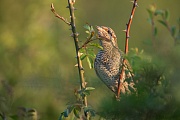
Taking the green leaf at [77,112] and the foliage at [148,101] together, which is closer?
the foliage at [148,101]

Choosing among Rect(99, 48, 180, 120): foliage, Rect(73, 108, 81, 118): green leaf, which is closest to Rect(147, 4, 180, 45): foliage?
Rect(99, 48, 180, 120): foliage

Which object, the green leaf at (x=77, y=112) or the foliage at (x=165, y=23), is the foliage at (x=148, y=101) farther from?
the green leaf at (x=77, y=112)

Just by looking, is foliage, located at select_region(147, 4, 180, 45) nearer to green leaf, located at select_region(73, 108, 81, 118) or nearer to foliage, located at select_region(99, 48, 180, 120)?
foliage, located at select_region(99, 48, 180, 120)

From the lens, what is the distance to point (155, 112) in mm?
1562

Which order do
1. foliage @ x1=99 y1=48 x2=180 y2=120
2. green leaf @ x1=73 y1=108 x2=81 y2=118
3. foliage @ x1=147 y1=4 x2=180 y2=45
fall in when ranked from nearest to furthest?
foliage @ x1=99 y1=48 x2=180 y2=120
foliage @ x1=147 y1=4 x2=180 y2=45
green leaf @ x1=73 y1=108 x2=81 y2=118

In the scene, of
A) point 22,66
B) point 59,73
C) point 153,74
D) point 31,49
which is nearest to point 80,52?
point 59,73

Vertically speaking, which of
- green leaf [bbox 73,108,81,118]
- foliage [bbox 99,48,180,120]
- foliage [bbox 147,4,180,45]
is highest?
foliage [bbox 147,4,180,45]

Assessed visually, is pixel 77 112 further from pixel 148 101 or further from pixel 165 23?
pixel 148 101

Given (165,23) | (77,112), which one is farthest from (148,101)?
(165,23)

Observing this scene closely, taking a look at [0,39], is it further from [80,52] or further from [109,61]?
[80,52]

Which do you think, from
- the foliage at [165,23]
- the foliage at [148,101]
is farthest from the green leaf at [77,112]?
the foliage at [148,101]

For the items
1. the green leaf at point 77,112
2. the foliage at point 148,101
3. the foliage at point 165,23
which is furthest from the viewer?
the green leaf at point 77,112

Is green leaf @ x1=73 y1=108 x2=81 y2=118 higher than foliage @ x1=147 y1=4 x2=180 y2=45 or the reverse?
the reverse

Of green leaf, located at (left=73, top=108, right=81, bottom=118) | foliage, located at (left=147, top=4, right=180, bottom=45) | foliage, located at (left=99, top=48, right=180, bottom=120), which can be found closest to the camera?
Result: foliage, located at (left=99, top=48, right=180, bottom=120)
